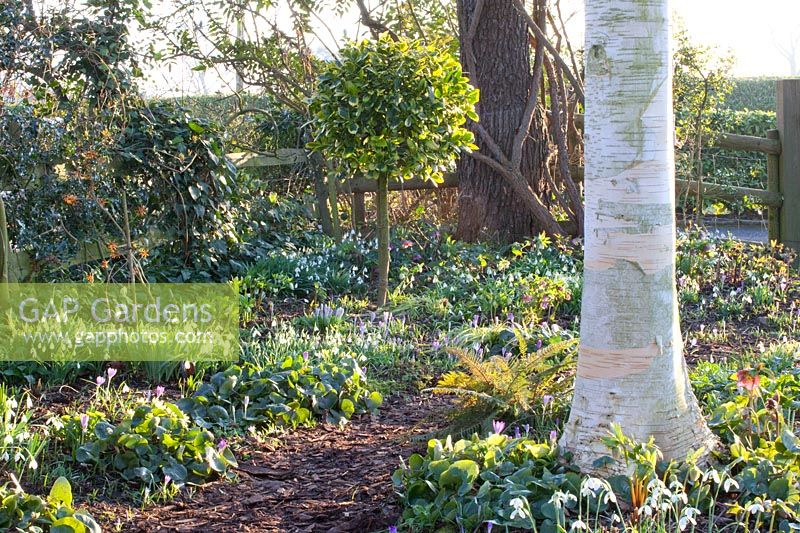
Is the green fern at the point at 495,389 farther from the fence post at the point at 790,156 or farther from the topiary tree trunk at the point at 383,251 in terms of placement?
the fence post at the point at 790,156

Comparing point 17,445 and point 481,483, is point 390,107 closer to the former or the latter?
point 17,445

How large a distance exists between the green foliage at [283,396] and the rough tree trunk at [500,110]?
4020 mm

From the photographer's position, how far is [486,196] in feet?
26.7

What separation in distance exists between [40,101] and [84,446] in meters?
3.43

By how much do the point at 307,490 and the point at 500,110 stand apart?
5.44 meters

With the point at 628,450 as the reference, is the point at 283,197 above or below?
above

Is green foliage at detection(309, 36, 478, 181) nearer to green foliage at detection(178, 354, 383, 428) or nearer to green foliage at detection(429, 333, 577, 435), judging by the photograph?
green foliage at detection(178, 354, 383, 428)

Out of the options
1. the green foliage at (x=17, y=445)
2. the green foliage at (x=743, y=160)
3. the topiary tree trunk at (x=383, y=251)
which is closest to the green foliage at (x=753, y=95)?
the green foliage at (x=743, y=160)

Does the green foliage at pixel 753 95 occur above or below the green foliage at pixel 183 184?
above

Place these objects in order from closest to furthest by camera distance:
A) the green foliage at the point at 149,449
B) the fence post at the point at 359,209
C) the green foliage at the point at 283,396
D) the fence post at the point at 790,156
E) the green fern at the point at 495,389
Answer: the green foliage at the point at 149,449 → the green fern at the point at 495,389 → the green foliage at the point at 283,396 → the fence post at the point at 790,156 → the fence post at the point at 359,209

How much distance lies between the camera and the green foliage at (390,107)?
5504 millimetres

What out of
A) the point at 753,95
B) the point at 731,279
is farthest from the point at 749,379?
the point at 753,95

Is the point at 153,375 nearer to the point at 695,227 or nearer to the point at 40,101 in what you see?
the point at 40,101

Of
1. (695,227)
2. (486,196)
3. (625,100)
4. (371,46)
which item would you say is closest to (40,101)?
(371,46)
